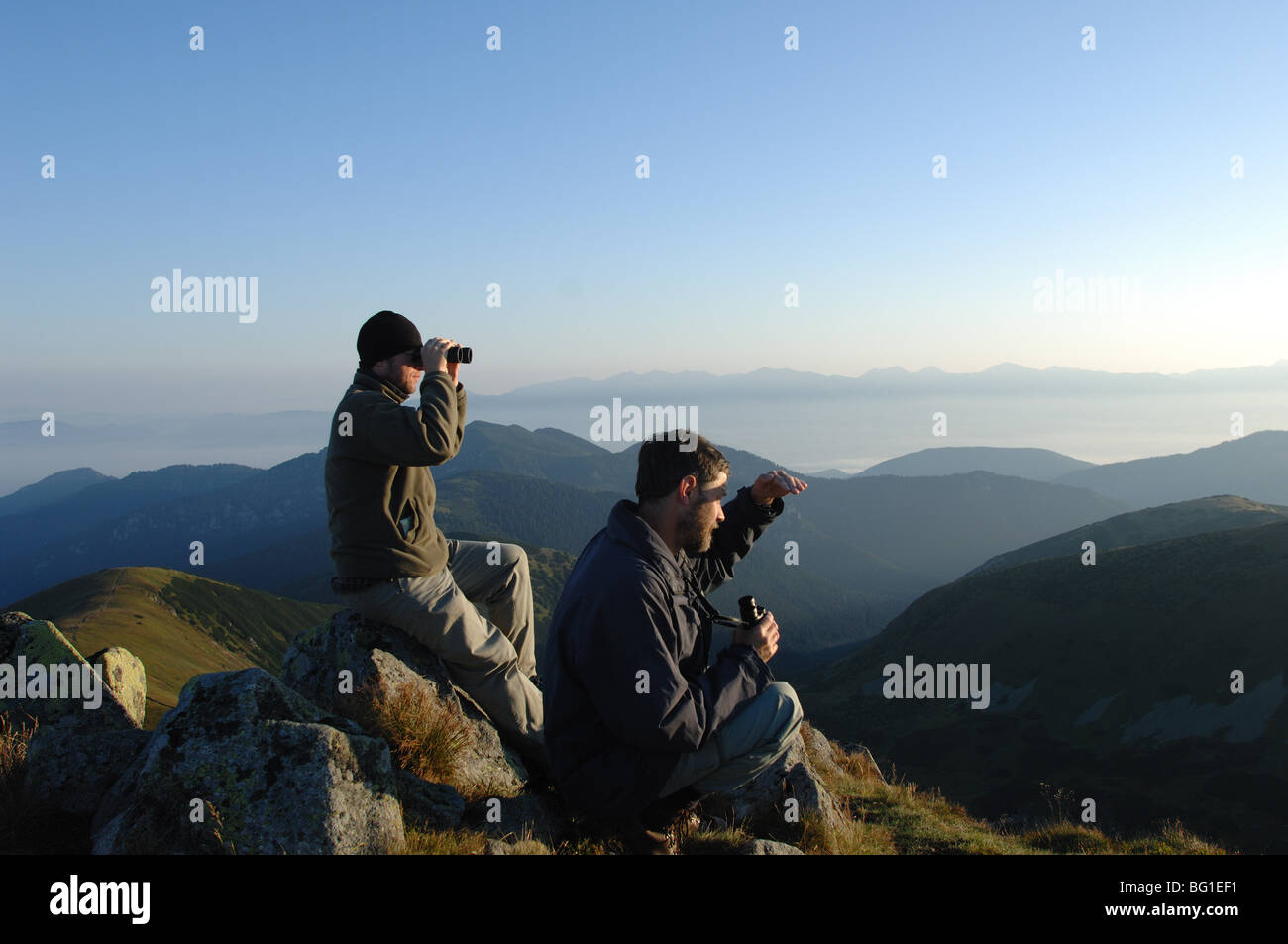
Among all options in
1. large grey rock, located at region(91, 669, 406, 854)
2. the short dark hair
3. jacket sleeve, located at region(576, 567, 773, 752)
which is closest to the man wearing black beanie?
large grey rock, located at region(91, 669, 406, 854)

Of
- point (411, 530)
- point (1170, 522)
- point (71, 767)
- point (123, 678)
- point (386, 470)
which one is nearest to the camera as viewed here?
point (71, 767)

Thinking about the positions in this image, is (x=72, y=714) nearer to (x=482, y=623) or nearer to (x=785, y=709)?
(x=482, y=623)

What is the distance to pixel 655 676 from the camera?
212 inches

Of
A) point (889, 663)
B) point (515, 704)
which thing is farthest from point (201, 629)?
point (515, 704)

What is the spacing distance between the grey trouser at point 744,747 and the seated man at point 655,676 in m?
0.01

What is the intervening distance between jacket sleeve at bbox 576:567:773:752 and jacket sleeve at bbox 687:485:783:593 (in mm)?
2990

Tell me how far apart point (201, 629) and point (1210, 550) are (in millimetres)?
153430

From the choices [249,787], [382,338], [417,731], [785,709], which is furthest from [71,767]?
[785,709]

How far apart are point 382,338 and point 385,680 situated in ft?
10.7

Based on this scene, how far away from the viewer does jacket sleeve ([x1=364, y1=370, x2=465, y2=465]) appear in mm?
6543

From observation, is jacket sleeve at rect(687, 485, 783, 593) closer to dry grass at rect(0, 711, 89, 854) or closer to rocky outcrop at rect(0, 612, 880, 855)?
rocky outcrop at rect(0, 612, 880, 855)

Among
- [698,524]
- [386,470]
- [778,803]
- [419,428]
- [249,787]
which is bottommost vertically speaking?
[778,803]

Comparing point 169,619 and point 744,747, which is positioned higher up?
point 744,747

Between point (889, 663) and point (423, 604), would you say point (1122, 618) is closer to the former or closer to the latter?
Result: point (889, 663)
